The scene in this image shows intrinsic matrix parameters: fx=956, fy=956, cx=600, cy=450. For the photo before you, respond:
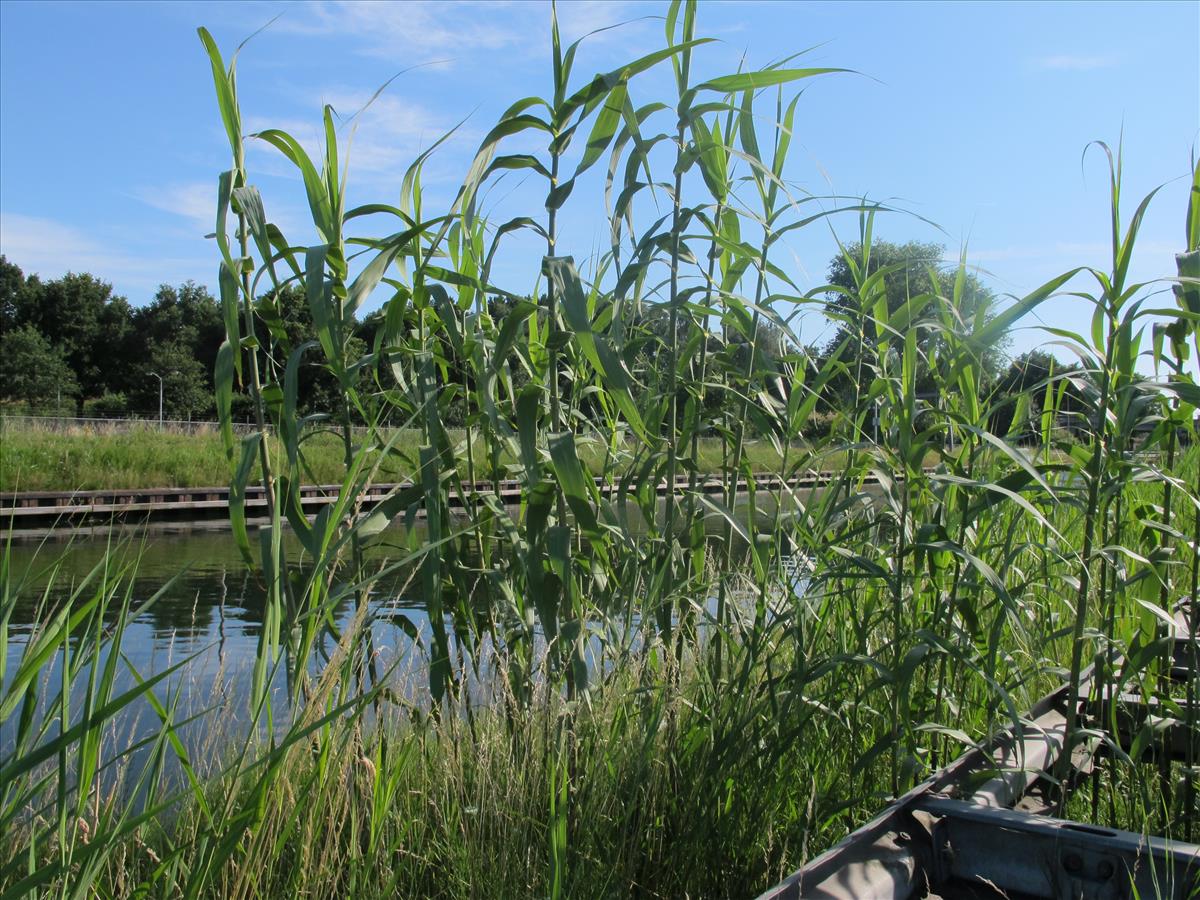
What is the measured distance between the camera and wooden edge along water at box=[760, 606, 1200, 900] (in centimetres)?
153

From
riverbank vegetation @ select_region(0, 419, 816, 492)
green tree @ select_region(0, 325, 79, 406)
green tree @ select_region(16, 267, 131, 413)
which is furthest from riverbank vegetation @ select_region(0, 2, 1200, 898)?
green tree @ select_region(16, 267, 131, 413)

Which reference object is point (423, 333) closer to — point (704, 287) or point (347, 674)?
point (704, 287)

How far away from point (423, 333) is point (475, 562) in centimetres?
61

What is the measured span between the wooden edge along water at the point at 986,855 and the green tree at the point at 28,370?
47.8 metres

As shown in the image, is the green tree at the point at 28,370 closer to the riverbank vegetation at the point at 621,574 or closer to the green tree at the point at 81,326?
the green tree at the point at 81,326

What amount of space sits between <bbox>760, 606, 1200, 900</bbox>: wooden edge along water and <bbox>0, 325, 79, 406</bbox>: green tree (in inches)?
1881

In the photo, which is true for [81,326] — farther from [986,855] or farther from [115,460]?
[986,855]

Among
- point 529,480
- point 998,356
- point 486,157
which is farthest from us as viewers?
point 998,356

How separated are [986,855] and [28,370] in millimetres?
50034

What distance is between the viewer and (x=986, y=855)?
1.76 meters

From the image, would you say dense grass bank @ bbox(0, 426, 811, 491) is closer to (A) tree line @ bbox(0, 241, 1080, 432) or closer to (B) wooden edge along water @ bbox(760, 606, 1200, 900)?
(A) tree line @ bbox(0, 241, 1080, 432)

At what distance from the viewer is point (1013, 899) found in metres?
1.76

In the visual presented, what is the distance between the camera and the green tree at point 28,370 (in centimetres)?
4309

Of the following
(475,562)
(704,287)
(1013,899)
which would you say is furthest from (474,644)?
(1013,899)
